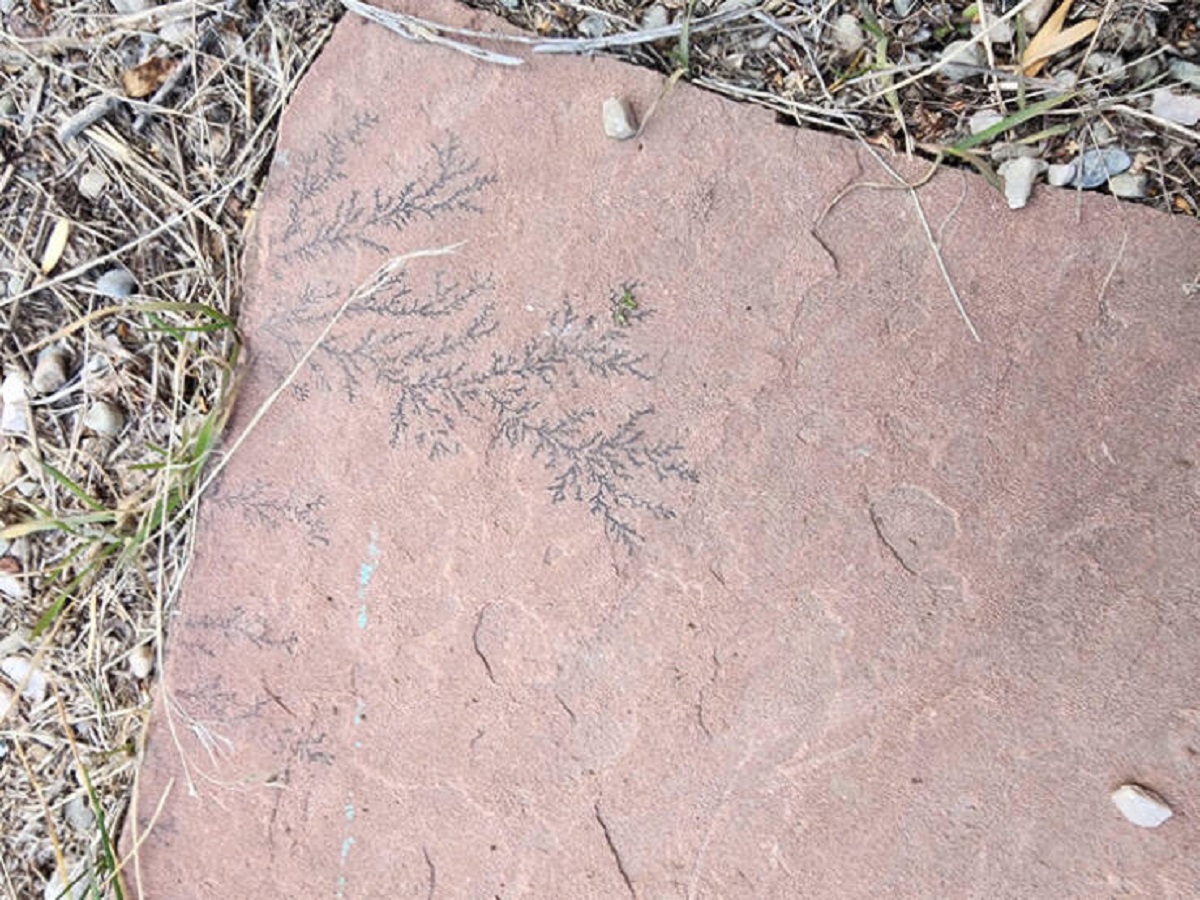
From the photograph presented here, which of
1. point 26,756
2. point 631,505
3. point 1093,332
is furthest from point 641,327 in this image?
point 26,756

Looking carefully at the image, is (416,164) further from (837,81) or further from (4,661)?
(4,661)

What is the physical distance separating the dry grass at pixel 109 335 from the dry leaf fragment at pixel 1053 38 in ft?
1.14

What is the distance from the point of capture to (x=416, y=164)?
4.23 ft

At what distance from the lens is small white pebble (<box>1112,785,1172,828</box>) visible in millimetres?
1110

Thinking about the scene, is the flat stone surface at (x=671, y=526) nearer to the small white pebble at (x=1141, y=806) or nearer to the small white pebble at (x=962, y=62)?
the small white pebble at (x=1141, y=806)

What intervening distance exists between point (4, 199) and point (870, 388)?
3.79 ft

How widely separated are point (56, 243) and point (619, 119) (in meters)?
0.78

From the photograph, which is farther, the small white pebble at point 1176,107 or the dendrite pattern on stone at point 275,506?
the dendrite pattern on stone at point 275,506

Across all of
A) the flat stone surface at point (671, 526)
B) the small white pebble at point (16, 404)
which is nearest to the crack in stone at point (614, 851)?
the flat stone surface at point (671, 526)

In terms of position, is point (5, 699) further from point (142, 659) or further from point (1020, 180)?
point (1020, 180)

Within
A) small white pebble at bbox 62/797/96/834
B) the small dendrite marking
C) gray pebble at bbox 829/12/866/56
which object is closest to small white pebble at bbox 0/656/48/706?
small white pebble at bbox 62/797/96/834

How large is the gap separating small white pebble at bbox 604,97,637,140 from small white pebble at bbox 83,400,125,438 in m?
0.73

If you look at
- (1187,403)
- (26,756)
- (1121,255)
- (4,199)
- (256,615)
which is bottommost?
(26,756)

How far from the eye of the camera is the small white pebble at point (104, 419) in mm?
1426
